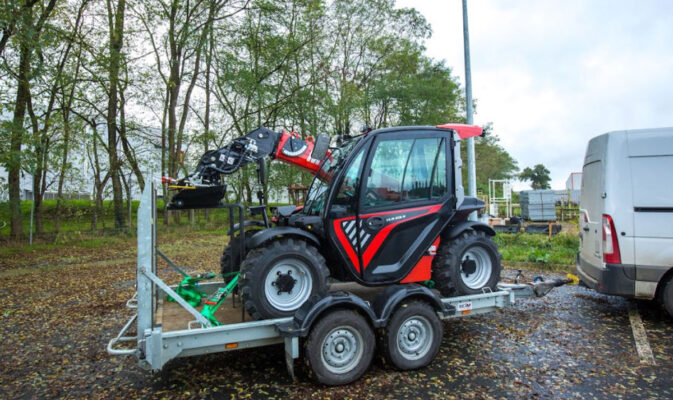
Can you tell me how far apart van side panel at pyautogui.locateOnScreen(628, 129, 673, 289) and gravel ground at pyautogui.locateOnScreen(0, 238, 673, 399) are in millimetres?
909

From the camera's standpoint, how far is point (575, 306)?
264 inches

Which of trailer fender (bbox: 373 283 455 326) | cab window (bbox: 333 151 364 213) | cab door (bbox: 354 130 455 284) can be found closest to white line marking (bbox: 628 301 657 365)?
trailer fender (bbox: 373 283 455 326)

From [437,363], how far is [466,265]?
1226 mm

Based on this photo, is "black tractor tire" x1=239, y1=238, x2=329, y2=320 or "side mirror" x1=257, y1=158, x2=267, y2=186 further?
"side mirror" x1=257, y1=158, x2=267, y2=186

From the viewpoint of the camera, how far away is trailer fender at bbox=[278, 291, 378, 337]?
3728mm

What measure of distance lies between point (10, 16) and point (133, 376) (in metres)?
8.57

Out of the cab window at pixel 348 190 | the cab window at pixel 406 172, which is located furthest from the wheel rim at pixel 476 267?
the cab window at pixel 348 190

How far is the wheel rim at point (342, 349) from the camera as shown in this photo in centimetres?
392

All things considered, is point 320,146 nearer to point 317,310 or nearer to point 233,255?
point 233,255

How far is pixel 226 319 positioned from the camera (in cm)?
444

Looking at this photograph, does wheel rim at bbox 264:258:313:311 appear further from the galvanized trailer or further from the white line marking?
the white line marking

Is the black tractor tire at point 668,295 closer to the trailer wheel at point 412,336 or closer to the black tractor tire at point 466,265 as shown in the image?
the black tractor tire at point 466,265

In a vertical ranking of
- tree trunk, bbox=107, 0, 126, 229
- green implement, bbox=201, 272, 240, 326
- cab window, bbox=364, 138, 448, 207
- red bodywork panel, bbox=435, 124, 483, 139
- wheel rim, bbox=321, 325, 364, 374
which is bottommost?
wheel rim, bbox=321, 325, 364, 374

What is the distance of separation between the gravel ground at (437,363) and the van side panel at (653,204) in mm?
909
